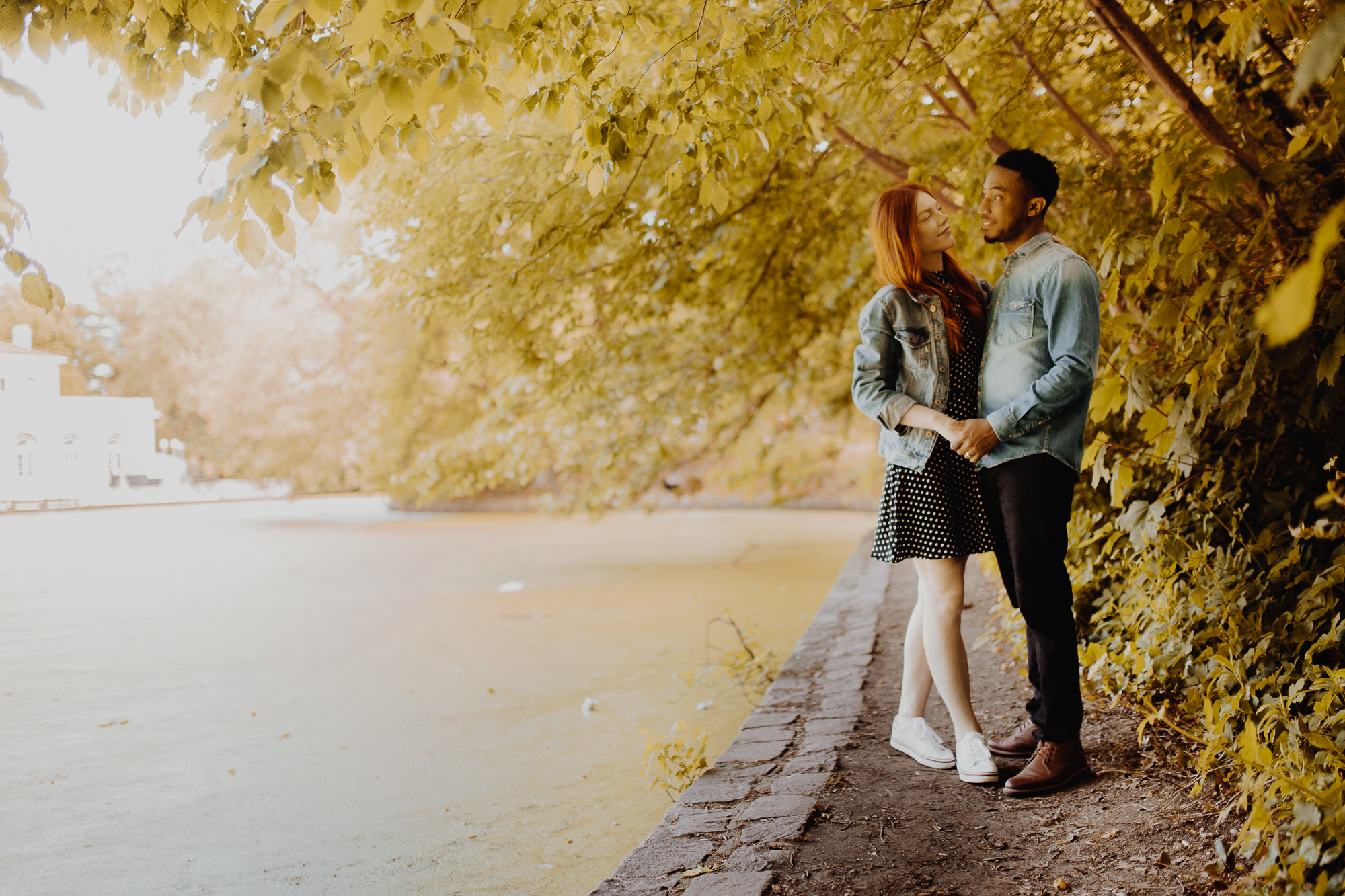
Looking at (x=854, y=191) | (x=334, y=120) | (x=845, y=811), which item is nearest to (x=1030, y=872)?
(x=845, y=811)

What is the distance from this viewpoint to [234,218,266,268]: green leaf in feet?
5.90

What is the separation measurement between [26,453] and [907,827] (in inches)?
191

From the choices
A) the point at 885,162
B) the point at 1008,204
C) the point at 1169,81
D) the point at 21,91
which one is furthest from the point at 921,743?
the point at 885,162

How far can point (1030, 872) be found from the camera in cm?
188

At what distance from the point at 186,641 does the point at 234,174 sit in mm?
6029

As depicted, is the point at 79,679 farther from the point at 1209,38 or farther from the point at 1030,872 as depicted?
the point at 1209,38

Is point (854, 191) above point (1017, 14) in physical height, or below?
above

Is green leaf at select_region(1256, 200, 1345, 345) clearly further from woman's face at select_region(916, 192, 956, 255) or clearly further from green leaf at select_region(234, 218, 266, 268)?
green leaf at select_region(234, 218, 266, 268)

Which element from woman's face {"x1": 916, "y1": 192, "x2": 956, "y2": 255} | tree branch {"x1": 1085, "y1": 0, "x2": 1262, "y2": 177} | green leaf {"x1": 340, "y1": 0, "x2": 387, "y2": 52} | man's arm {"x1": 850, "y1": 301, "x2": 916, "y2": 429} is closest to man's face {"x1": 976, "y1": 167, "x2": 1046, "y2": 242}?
woman's face {"x1": 916, "y1": 192, "x2": 956, "y2": 255}

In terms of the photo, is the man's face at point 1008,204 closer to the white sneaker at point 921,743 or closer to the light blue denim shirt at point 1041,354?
the light blue denim shirt at point 1041,354

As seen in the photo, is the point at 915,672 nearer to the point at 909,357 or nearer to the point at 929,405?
the point at 929,405

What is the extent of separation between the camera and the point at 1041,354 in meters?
2.20

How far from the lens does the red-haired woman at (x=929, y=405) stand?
2.36 m

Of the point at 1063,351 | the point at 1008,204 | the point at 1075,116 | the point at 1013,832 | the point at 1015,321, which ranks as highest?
the point at 1075,116
